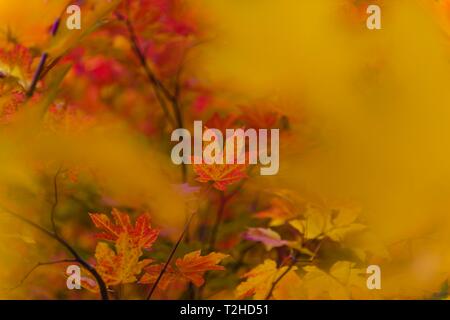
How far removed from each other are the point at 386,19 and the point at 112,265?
0.38m

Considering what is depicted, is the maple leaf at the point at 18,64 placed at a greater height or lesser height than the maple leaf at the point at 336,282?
greater

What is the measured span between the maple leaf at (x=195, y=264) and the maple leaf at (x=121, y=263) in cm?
3

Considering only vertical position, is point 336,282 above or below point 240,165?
below

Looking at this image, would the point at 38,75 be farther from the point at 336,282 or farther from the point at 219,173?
the point at 336,282

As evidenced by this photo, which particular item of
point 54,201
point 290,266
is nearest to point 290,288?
point 290,266

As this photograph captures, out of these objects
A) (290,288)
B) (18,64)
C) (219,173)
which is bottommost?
(290,288)

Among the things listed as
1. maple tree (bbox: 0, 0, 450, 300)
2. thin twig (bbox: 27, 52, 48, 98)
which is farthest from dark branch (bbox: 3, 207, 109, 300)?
thin twig (bbox: 27, 52, 48, 98)

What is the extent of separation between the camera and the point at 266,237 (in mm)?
553

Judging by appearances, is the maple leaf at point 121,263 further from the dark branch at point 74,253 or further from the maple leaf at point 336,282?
the maple leaf at point 336,282

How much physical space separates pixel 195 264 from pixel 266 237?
3.6 inches

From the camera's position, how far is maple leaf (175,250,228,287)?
19.7 inches

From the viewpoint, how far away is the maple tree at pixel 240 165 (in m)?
0.52

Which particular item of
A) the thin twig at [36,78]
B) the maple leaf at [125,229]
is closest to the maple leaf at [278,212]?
the maple leaf at [125,229]

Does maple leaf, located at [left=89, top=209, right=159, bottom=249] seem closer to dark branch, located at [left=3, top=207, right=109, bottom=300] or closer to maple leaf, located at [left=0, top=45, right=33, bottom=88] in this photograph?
dark branch, located at [left=3, top=207, right=109, bottom=300]
